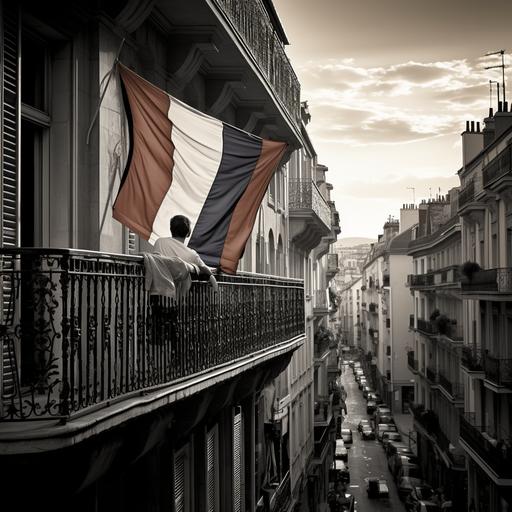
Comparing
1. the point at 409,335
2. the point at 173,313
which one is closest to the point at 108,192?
the point at 173,313

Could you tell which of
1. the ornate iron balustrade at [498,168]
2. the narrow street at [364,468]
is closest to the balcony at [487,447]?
the ornate iron balustrade at [498,168]

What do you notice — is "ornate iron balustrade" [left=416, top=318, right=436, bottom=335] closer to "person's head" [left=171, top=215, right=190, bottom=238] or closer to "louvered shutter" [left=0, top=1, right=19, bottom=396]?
"person's head" [left=171, top=215, right=190, bottom=238]

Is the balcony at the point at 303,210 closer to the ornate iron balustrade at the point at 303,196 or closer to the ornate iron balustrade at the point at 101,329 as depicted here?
the ornate iron balustrade at the point at 303,196

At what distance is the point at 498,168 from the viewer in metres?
28.9

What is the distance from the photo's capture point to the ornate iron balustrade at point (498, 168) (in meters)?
27.6

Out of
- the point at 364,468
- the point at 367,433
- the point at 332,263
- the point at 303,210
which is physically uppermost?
the point at 303,210

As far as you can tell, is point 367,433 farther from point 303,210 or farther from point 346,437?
point 303,210

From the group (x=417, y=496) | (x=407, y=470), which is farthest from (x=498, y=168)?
(x=407, y=470)

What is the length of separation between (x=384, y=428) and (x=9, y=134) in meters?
64.8

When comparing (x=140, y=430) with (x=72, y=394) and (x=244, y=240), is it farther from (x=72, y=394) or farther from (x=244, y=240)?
(x=244, y=240)

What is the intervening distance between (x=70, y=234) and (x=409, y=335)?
6826 centimetres

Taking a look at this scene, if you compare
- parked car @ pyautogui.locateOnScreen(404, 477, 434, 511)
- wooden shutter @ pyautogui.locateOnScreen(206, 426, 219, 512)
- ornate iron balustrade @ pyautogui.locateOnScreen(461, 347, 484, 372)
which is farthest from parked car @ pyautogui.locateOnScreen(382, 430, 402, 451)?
wooden shutter @ pyautogui.locateOnScreen(206, 426, 219, 512)

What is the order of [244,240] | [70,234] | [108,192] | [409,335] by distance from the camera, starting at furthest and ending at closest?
[409,335] < [244,240] < [108,192] < [70,234]

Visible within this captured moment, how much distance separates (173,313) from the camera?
8742mm
